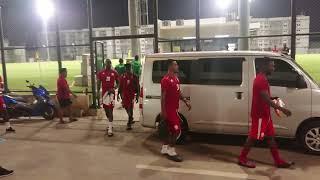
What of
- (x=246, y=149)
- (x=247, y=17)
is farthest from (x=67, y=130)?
(x=247, y=17)

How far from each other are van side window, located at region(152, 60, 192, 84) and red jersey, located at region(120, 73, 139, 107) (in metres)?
1.79

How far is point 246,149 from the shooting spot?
7.16 metres

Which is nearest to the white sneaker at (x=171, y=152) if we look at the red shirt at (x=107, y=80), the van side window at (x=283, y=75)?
the van side window at (x=283, y=75)

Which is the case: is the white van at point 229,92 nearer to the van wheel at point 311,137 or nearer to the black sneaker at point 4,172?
the van wheel at point 311,137

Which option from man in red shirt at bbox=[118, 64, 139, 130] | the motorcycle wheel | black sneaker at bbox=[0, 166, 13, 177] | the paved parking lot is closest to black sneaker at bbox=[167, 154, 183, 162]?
the paved parking lot

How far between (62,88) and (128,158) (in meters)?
4.67

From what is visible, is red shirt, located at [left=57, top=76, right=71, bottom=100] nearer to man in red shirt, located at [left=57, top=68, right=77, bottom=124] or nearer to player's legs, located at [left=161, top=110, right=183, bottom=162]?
man in red shirt, located at [left=57, top=68, right=77, bottom=124]

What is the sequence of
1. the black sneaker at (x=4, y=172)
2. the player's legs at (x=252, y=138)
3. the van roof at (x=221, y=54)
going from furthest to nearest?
the van roof at (x=221, y=54)
the black sneaker at (x=4, y=172)
the player's legs at (x=252, y=138)

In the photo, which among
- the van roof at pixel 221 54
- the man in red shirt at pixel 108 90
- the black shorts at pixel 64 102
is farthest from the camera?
the black shorts at pixel 64 102

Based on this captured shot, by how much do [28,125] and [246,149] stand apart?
7271 mm

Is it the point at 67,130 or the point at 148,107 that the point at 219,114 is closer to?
the point at 148,107

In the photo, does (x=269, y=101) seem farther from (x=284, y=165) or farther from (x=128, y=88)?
(x=128, y=88)

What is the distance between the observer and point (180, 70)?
8828 mm

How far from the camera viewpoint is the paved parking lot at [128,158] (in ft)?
22.9
